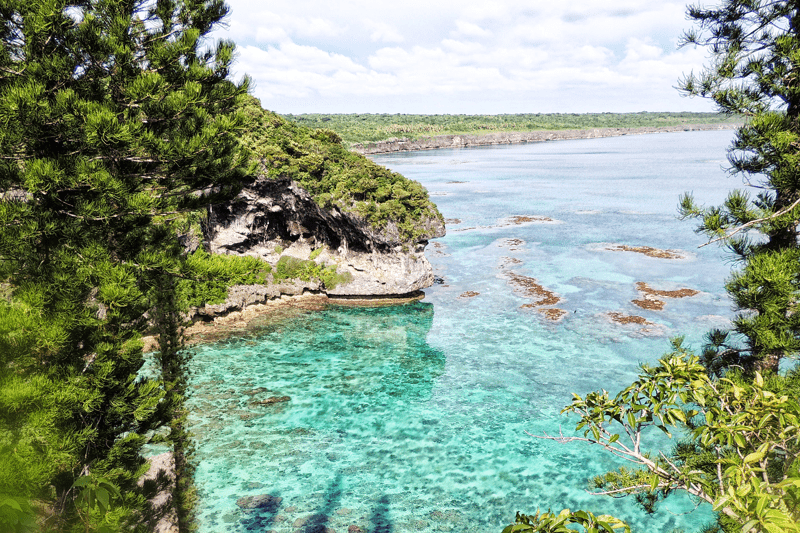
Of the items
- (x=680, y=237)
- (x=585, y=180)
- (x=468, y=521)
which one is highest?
(x=585, y=180)

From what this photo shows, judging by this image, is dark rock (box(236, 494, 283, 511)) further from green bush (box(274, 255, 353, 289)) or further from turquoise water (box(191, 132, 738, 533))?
green bush (box(274, 255, 353, 289))

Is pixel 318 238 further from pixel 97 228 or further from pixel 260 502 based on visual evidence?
pixel 97 228

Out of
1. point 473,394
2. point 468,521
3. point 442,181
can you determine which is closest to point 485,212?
point 442,181

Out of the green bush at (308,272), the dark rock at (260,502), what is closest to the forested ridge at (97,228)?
the dark rock at (260,502)

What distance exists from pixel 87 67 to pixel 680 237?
53908 millimetres

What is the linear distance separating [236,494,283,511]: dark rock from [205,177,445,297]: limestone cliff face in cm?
1868

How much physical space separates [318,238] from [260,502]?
21791 millimetres

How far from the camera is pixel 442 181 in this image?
94.5 metres

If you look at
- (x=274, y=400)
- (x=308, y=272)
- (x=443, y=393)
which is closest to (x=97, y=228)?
(x=274, y=400)

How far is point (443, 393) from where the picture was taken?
21875mm

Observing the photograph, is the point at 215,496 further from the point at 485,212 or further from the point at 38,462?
the point at 485,212

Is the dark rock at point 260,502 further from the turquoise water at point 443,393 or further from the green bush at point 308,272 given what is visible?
the green bush at point 308,272

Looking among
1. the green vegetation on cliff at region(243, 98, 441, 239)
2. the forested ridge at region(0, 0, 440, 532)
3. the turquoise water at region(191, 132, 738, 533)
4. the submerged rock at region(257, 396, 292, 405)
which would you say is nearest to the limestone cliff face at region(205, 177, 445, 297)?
the green vegetation on cliff at region(243, 98, 441, 239)

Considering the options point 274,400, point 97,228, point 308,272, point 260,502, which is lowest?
point 260,502
